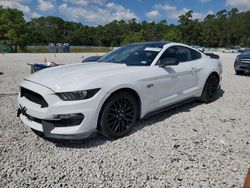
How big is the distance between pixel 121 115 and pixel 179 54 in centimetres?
207

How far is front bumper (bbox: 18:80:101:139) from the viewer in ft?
10.0

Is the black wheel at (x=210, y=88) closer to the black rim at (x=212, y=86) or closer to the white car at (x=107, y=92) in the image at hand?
the black rim at (x=212, y=86)

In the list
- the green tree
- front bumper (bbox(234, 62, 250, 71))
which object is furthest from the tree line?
front bumper (bbox(234, 62, 250, 71))

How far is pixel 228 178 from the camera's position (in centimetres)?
272

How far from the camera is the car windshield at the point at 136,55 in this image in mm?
4183

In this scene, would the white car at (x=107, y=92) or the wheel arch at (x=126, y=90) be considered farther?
the wheel arch at (x=126, y=90)

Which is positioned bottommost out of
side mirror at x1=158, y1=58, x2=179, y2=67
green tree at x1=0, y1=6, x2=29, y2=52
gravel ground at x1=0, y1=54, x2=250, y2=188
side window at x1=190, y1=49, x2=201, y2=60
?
gravel ground at x1=0, y1=54, x2=250, y2=188

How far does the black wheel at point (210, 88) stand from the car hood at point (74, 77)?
2.42 m

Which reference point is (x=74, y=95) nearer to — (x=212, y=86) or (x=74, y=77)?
(x=74, y=77)

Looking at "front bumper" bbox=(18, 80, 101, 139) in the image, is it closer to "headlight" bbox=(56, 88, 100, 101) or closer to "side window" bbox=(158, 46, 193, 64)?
"headlight" bbox=(56, 88, 100, 101)

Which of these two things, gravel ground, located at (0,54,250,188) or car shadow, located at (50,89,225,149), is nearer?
gravel ground, located at (0,54,250,188)

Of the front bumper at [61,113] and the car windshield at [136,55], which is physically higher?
the car windshield at [136,55]

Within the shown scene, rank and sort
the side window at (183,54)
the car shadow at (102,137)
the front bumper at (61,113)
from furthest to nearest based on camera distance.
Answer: the side window at (183,54) → the car shadow at (102,137) → the front bumper at (61,113)

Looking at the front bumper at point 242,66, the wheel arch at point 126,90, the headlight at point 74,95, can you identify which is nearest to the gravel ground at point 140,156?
the wheel arch at point 126,90
